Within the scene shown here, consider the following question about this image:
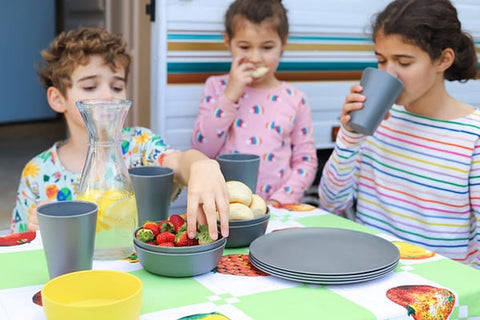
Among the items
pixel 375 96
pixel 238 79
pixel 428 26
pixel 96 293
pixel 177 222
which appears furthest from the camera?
pixel 238 79

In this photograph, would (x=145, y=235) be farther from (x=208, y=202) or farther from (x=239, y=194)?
(x=239, y=194)

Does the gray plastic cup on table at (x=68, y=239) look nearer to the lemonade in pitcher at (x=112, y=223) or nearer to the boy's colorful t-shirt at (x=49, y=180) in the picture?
the lemonade in pitcher at (x=112, y=223)

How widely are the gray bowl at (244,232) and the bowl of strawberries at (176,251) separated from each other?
0.14 metres

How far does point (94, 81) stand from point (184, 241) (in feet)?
3.10

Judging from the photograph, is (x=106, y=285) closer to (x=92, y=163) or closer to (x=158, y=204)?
(x=92, y=163)

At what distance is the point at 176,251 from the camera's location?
1.12 m

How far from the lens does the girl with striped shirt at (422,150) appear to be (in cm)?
183

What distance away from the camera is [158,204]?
146cm

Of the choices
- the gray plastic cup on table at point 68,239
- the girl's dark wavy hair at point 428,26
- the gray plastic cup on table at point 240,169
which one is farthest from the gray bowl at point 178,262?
the girl's dark wavy hair at point 428,26

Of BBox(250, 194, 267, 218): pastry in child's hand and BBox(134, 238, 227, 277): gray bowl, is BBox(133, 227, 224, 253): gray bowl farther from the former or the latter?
BBox(250, 194, 267, 218): pastry in child's hand

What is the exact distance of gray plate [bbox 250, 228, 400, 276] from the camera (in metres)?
1.16

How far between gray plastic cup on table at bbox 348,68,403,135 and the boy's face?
0.77m

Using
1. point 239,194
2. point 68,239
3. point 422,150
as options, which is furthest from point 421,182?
point 68,239

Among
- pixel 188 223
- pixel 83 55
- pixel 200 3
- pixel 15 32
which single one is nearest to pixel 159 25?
pixel 200 3
